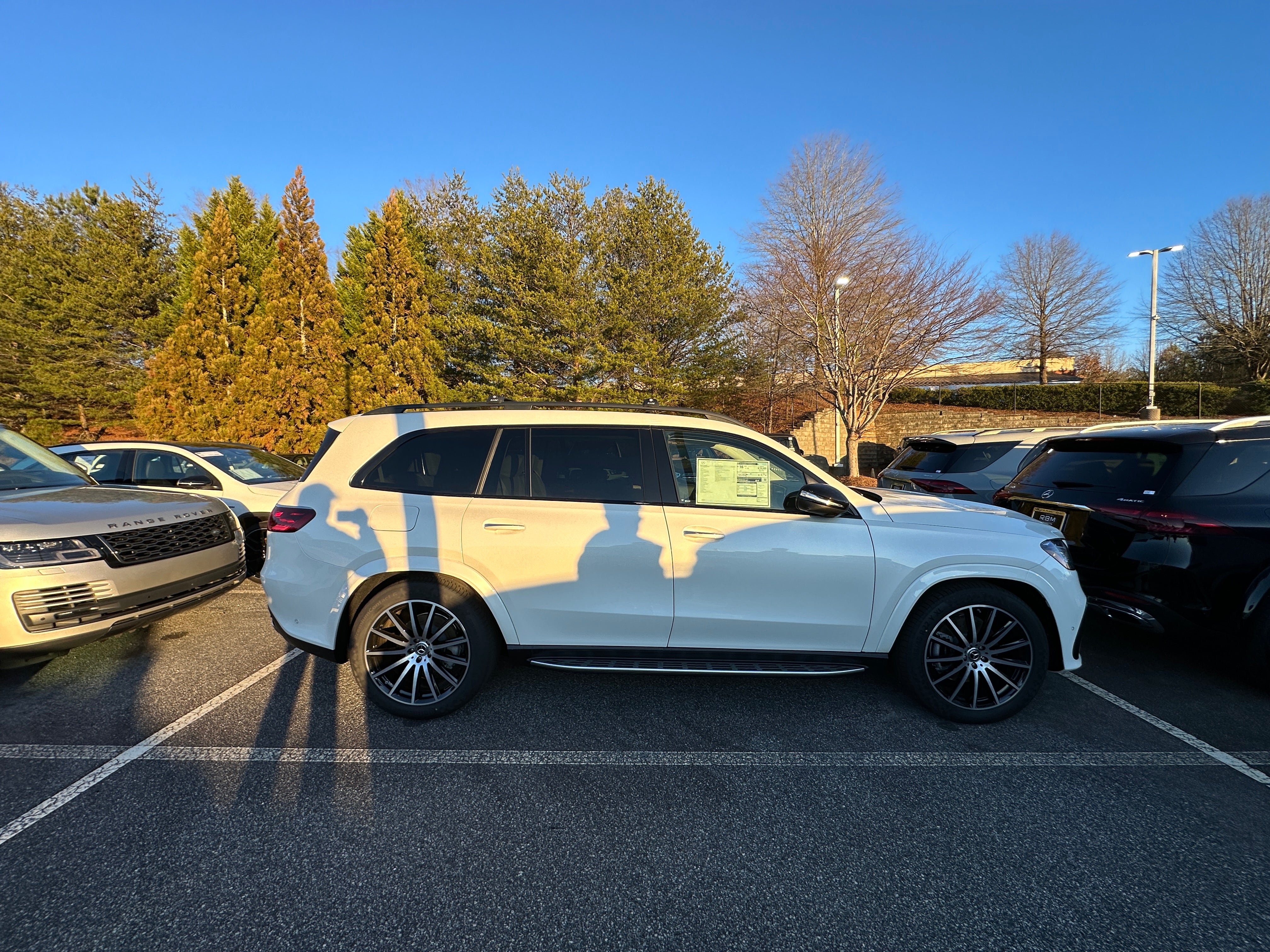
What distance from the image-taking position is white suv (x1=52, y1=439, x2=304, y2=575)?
6.44 meters

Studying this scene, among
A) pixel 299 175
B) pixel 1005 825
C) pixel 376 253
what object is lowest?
pixel 1005 825

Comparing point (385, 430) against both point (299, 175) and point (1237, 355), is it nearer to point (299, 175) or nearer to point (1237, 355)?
point (299, 175)

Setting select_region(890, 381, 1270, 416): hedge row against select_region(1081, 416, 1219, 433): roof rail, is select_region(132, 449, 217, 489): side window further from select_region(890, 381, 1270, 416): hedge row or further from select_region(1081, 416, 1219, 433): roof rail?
select_region(890, 381, 1270, 416): hedge row

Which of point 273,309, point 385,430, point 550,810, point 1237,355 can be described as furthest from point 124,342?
point 1237,355

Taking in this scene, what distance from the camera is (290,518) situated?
137 inches

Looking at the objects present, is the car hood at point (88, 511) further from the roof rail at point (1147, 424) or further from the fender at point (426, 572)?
the roof rail at point (1147, 424)

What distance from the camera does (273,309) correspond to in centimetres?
1730

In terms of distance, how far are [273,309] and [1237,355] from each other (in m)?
40.3

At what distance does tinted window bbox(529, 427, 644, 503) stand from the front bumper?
284 cm

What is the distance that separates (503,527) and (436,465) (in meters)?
0.61

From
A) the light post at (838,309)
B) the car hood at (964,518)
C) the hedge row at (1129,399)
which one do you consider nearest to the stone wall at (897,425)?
the hedge row at (1129,399)

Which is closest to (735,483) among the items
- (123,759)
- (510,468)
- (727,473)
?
A: (727,473)

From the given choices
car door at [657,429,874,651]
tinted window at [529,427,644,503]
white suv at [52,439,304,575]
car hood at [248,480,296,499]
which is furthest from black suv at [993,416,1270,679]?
white suv at [52,439,304,575]

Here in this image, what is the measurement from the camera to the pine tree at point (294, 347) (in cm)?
1720
